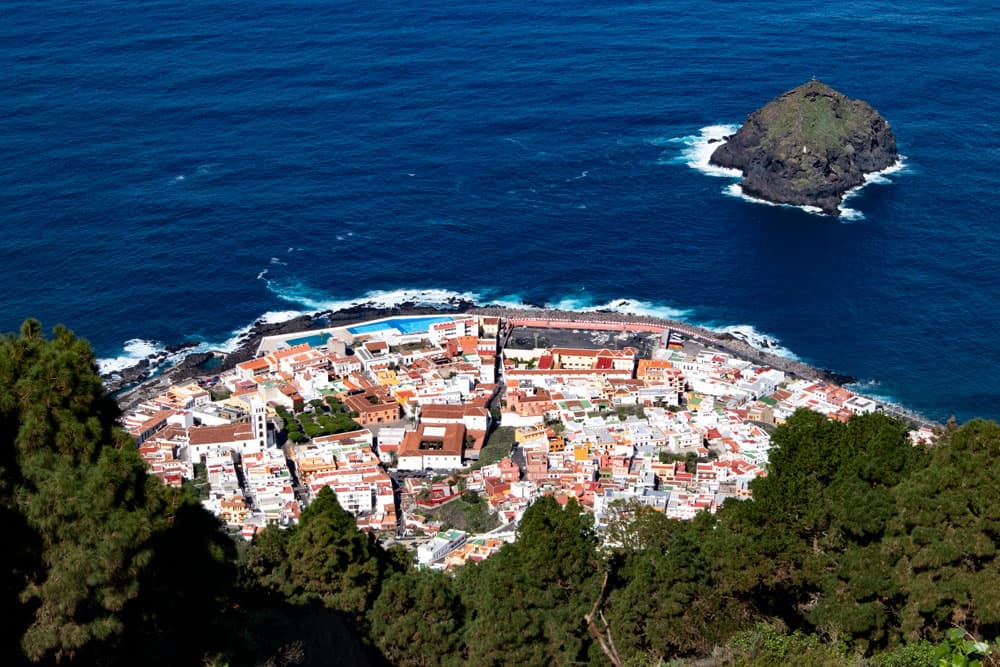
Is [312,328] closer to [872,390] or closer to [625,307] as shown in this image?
A: [625,307]

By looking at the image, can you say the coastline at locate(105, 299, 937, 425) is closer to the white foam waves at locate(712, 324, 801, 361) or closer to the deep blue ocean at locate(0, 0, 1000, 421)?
the white foam waves at locate(712, 324, 801, 361)

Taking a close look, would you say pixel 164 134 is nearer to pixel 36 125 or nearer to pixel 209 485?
pixel 36 125

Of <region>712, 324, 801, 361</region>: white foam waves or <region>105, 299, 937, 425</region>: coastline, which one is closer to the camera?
<region>105, 299, 937, 425</region>: coastline

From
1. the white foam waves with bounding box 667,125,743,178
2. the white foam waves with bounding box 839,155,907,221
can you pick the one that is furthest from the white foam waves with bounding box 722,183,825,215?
the white foam waves with bounding box 667,125,743,178

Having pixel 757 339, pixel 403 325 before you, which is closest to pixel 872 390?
pixel 757 339

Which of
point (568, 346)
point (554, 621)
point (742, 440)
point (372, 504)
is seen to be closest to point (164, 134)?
point (568, 346)

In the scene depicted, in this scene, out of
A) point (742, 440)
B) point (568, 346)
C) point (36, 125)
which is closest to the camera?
point (742, 440)
